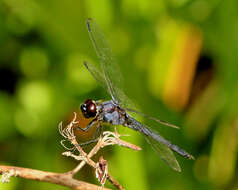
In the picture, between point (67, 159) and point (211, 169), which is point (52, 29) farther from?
point (211, 169)

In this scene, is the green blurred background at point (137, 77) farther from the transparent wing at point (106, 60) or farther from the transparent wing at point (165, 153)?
the transparent wing at point (106, 60)

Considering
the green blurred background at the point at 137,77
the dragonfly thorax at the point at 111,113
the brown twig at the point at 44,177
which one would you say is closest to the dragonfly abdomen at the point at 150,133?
the dragonfly thorax at the point at 111,113

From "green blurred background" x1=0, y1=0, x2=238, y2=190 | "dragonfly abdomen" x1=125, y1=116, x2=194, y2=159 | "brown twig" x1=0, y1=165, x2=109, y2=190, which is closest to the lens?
"brown twig" x1=0, y1=165, x2=109, y2=190

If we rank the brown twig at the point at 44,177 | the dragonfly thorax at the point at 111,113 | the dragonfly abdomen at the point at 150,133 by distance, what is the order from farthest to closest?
the dragonfly abdomen at the point at 150,133 → the dragonfly thorax at the point at 111,113 → the brown twig at the point at 44,177

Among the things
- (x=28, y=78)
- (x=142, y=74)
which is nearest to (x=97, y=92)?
(x=142, y=74)

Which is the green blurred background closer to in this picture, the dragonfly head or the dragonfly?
the dragonfly

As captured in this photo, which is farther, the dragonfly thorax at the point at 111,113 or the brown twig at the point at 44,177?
the dragonfly thorax at the point at 111,113

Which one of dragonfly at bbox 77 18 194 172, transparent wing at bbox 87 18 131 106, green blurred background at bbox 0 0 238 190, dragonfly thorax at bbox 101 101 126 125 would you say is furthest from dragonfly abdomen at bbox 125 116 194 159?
green blurred background at bbox 0 0 238 190
